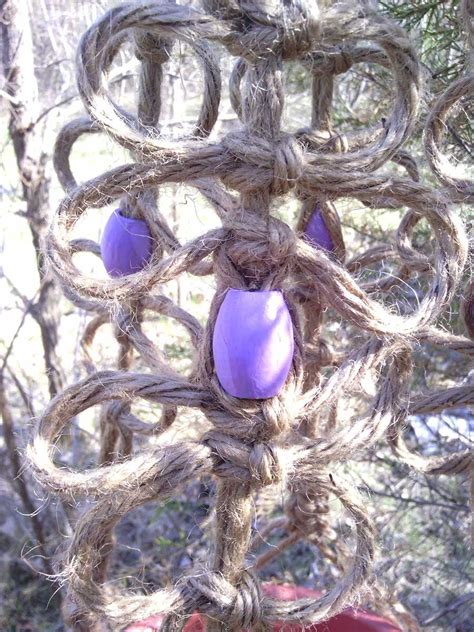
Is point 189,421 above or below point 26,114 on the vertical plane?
below

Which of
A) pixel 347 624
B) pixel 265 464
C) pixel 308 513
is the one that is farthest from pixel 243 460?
pixel 347 624

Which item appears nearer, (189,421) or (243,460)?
(243,460)

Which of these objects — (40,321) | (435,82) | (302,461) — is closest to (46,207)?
(40,321)

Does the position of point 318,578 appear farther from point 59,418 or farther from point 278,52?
point 278,52

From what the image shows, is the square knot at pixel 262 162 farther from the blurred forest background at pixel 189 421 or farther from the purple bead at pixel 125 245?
the blurred forest background at pixel 189 421

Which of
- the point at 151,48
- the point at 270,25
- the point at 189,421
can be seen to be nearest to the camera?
the point at 270,25

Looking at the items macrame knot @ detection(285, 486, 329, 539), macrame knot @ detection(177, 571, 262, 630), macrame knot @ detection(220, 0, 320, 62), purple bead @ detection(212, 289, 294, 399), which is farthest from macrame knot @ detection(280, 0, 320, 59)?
macrame knot @ detection(285, 486, 329, 539)

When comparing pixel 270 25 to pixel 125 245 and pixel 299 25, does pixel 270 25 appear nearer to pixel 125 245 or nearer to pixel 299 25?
pixel 299 25
